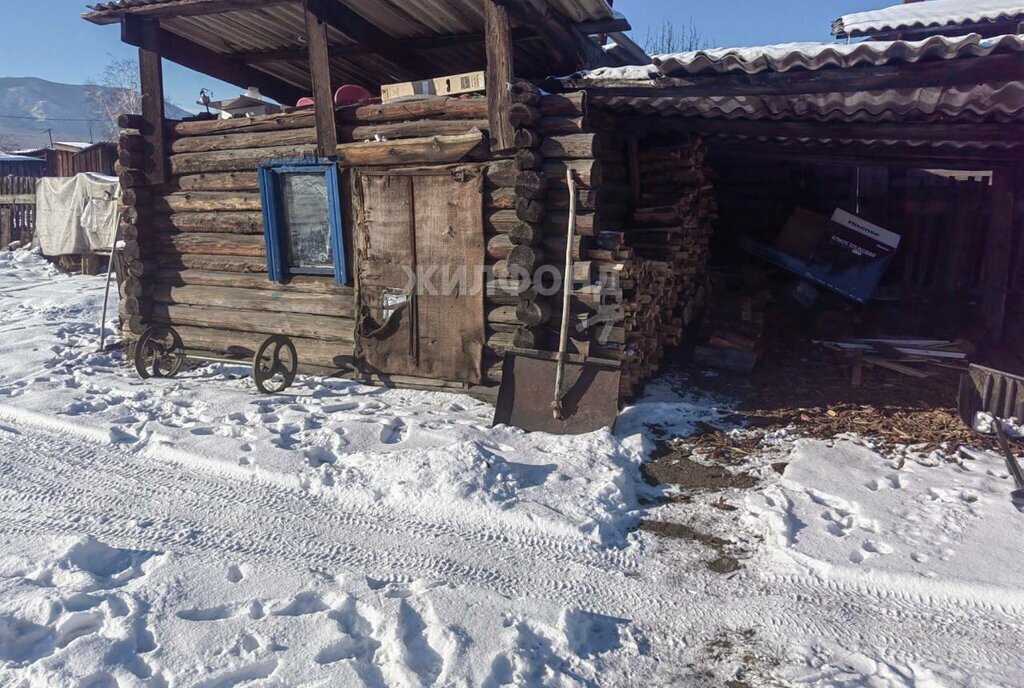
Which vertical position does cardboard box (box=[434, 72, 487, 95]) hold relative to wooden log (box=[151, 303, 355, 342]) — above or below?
above

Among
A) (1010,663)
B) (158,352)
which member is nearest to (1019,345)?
(1010,663)

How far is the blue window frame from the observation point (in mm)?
7621

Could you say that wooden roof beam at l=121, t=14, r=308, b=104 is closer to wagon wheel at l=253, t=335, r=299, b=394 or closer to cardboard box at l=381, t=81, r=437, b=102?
cardboard box at l=381, t=81, r=437, b=102

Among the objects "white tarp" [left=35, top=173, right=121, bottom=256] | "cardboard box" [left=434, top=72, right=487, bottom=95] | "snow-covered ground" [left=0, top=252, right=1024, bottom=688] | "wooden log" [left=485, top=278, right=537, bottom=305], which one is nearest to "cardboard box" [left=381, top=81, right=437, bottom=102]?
"cardboard box" [left=434, top=72, right=487, bottom=95]

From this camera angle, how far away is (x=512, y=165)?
662cm

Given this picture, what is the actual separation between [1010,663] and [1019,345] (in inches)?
284

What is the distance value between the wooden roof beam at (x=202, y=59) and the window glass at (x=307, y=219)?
7.36 feet

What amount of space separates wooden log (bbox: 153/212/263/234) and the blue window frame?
34 cm

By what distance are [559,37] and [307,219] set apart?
3.38 m

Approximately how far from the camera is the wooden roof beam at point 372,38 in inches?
285

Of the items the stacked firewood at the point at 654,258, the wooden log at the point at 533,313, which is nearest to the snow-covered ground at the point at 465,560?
the stacked firewood at the point at 654,258

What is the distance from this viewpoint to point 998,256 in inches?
364

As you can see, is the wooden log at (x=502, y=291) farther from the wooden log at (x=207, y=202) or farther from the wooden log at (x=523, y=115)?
the wooden log at (x=207, y=202)

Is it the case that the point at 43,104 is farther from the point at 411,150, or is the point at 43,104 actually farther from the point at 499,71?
the point at 499,71
